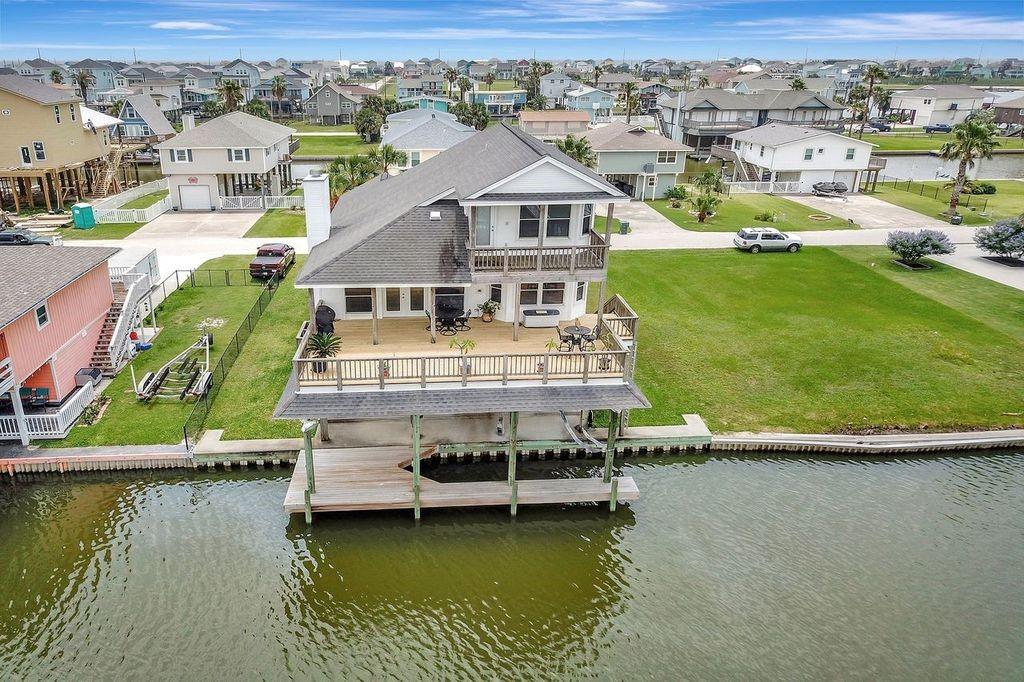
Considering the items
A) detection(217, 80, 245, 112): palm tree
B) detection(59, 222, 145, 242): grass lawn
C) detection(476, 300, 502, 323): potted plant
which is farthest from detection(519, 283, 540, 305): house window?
detection(217, 80, 245, 112): palm tree

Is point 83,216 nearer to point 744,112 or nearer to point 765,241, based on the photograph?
point 765,241

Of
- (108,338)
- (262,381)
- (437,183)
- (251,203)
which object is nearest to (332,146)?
(251,203)

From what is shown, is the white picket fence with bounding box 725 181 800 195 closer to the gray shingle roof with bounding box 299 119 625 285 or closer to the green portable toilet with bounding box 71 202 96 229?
the gray shingle roof with bounding box 299 119 625 285

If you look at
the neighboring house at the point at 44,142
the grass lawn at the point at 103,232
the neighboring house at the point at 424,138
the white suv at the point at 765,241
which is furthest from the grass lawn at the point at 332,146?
the white suv at the point at 765,241

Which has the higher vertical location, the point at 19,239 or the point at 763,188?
the point at 763,188

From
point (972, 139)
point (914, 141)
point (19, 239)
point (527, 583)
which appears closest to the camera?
point (527, 583)

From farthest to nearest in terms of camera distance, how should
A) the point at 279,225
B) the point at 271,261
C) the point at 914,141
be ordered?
the point at 914,141 → the point at 279,225 → the point at 271,261

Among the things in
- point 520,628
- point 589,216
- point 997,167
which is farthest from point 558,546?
point 997,167
